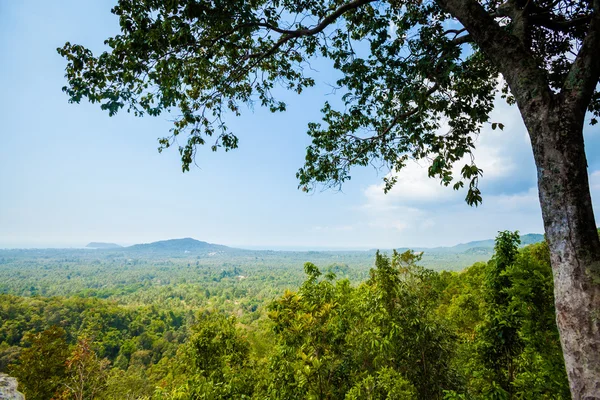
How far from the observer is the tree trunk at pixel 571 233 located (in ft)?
5.79

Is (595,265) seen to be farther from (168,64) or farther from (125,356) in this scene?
(125,356)

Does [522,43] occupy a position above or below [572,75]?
above

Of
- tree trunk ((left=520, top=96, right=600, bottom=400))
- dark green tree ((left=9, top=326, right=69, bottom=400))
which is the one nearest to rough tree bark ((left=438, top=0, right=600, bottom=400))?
tree trunk ((left=520, top=96, right=600, bottom=400))

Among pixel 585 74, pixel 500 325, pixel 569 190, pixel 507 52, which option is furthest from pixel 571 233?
pixel 500 325

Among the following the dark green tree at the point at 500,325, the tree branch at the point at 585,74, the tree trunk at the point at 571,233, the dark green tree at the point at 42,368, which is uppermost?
the tree branch at the point at 585,74

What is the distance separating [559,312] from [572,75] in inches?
75.5

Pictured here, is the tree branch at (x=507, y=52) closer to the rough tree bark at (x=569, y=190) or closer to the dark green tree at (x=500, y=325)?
the rough tree bark at (x=569, y=190)

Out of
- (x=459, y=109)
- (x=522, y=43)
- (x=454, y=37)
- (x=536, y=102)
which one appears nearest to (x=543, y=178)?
(x=536, y=102)

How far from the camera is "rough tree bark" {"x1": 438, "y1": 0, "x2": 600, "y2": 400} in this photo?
178 centimetres

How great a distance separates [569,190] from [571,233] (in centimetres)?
32

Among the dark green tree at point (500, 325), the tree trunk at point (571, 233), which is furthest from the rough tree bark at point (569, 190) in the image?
the dark green tree at point (500, 325)

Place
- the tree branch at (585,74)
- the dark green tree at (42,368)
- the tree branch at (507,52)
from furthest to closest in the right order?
the dark green tree at (42,368), the tree branch at (507,52), the tree branch at (585,74)

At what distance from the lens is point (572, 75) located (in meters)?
2.19

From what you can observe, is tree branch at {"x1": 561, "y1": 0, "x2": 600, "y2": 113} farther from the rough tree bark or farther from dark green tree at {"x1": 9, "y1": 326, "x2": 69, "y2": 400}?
dark green tree at {"x1": 9, "y1": 326, "x2": 69, "y2": 400}
